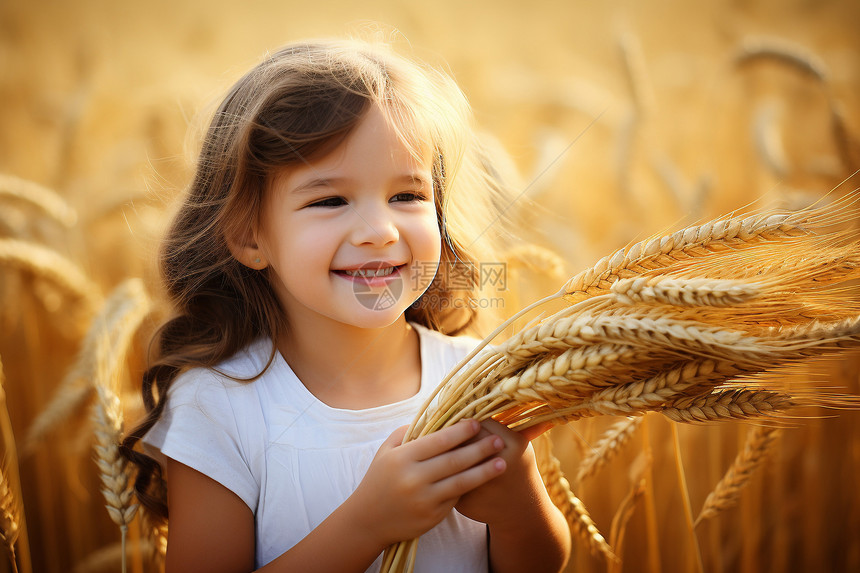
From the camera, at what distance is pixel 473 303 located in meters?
1.49

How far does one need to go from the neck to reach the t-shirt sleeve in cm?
15

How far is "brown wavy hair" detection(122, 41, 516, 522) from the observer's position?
1054mm

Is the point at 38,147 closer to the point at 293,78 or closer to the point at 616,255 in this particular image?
the point at 293,78

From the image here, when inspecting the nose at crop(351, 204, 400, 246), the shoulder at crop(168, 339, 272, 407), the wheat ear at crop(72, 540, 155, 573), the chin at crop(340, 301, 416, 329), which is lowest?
the wheat ear at crop(72, 540, 155, 573)

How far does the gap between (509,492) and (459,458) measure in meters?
0.20

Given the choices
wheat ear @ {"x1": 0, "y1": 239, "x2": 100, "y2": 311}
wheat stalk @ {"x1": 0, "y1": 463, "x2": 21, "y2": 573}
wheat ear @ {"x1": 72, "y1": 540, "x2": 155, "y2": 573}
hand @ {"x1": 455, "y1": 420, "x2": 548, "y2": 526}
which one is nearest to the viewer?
hand @ {"x1": 455, "y1": 420, "x2": 548, "y2": 526}

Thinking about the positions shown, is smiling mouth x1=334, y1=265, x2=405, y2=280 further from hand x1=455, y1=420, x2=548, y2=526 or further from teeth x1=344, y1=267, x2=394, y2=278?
hand x1=455, y1=420, x2=548, y2=526

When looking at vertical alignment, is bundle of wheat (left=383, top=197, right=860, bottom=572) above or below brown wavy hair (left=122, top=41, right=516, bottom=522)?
below

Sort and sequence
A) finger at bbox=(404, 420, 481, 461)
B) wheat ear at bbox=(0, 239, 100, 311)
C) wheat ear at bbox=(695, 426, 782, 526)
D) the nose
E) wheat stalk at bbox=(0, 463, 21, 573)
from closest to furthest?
finger at bbox=(404, 420, 481, 461), the nose, wheat stalk at bbox=(0, 463, 21, 573), wheat ear at bbox=(695, 426, 782, 526), wheat ear at bbox=(0, 239, 100, 311)

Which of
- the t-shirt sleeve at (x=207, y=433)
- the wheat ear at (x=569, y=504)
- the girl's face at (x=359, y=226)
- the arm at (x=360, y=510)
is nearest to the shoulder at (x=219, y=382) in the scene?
the t-shirt sleeve at (x=207, y=433)

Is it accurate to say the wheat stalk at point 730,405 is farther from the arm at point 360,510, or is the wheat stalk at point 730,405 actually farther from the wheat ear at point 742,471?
the wheat ear at point 742,471

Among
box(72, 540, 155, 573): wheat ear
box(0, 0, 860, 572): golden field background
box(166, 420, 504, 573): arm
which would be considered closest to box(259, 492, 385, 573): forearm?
box(166, 420, 504, 573): arm

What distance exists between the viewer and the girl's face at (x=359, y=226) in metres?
1.00

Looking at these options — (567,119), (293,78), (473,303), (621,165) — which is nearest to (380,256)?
(293,78)
